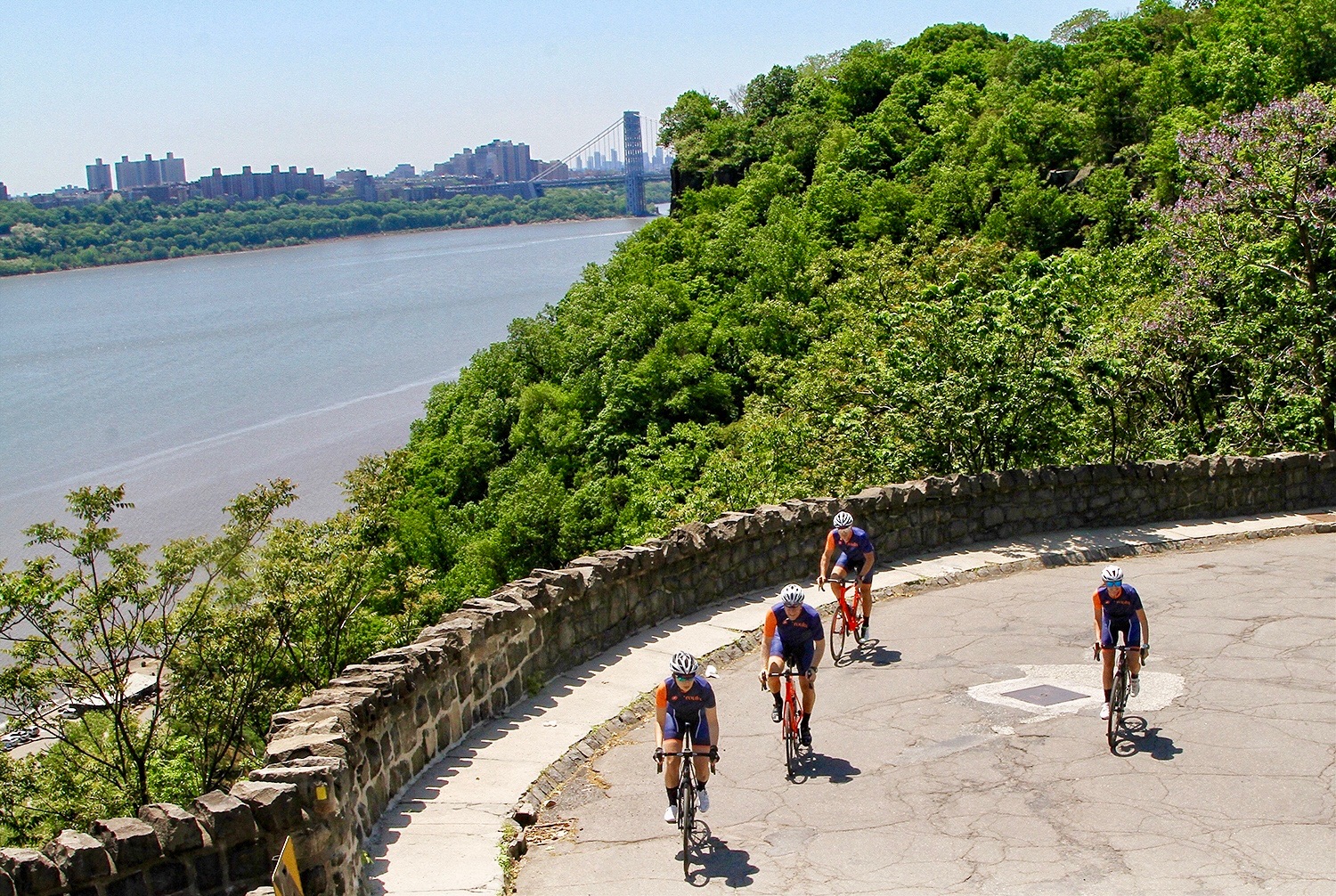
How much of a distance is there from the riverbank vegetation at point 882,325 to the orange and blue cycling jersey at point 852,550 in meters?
7.07

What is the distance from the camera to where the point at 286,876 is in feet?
21.0

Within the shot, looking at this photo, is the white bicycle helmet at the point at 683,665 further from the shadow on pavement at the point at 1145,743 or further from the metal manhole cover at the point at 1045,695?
the metal manhole cover at the point at 1045,695

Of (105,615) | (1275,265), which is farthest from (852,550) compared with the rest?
(1275,265)

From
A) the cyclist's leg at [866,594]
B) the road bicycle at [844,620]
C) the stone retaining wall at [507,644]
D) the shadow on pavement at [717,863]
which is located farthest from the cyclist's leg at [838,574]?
the shadow on pavement at [717,863]

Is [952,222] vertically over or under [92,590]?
over

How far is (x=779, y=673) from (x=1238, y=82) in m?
41.2

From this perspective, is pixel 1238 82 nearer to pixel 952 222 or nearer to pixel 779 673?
pixel 952 222

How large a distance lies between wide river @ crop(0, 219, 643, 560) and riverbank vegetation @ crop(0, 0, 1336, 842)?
30.4 ft

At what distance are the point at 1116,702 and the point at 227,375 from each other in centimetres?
8135

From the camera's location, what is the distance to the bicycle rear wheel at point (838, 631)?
44.3ft

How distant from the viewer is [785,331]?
44.7m

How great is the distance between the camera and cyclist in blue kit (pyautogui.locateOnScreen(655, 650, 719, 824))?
350 inches

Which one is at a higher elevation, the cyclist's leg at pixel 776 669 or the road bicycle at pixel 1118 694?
the cyclist's leg at pixel 776 669

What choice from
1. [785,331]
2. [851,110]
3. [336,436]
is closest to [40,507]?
[336,436]
